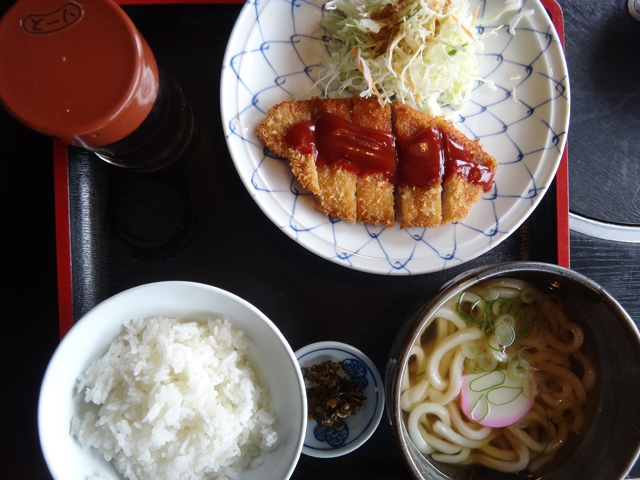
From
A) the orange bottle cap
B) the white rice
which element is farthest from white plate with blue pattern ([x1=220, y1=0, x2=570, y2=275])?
the white rice

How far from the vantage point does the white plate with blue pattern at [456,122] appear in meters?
1.65

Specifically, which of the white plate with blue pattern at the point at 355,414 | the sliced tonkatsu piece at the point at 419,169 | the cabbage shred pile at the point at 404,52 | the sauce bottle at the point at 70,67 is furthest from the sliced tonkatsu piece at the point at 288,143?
the white plate with blue pattern at the point at 355,414

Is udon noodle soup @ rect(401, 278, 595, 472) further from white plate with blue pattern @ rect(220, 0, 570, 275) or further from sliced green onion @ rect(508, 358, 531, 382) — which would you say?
white plate with blue pattern @ rect(220, 0, 570, 275)

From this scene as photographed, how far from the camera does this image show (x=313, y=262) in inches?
68.9

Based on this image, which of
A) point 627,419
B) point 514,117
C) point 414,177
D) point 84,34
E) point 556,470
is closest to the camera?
point 84,34

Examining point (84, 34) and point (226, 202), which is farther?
point (226, 202)

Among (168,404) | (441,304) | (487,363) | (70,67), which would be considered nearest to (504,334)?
(487,363)

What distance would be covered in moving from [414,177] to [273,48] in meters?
0.71

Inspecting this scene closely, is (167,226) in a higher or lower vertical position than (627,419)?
higher

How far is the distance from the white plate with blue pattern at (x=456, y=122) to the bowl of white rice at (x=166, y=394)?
0.41 meters

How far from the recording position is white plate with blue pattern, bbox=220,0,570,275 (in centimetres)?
165

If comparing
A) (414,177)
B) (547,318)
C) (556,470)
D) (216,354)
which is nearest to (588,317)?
(547,318)

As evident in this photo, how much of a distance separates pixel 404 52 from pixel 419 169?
44 centimetres

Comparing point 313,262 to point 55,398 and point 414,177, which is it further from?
point 55,398
